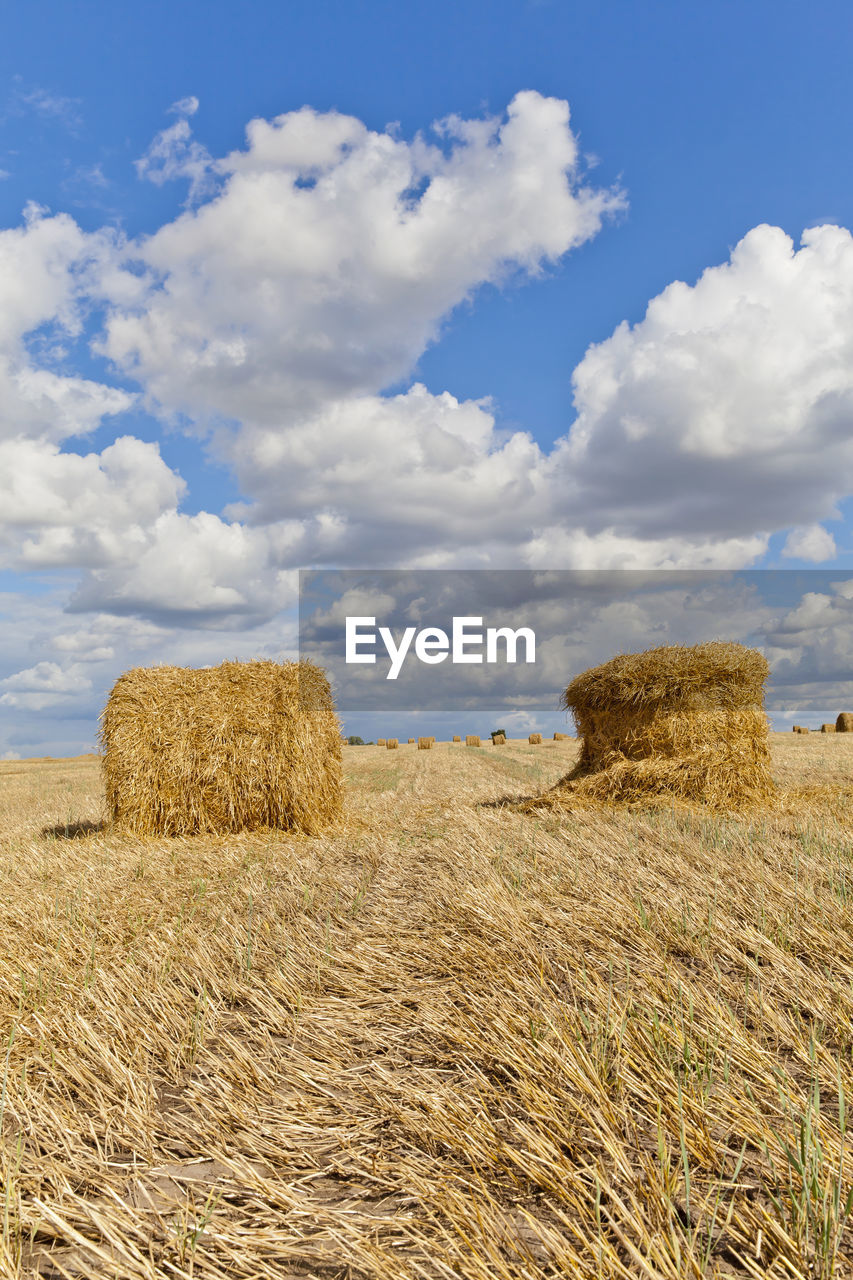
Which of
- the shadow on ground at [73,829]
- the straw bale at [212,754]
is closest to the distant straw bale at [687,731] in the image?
the straw bale at [212,754]

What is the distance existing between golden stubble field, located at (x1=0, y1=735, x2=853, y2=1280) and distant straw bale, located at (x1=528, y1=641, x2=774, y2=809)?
13.4 feet

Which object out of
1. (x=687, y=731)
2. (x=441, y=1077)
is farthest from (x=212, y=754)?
(x=441, y=1077)

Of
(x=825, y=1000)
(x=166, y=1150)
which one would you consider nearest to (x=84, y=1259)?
(x=166, y=1150)

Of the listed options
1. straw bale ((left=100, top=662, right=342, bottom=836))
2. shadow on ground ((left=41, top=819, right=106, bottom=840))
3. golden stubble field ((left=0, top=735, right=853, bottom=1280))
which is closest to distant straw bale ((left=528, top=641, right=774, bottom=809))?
straw bale ((left=100, top=662, right=342, bottom=836))

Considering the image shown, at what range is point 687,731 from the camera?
1010 centimetres

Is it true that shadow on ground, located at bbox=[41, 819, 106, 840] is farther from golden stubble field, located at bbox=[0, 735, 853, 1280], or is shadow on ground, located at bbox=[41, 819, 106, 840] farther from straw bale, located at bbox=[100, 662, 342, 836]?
golden stubble field, located at bbox=[0, 735, 853, 1280]

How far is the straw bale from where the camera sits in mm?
9750

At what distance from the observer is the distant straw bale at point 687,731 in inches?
391

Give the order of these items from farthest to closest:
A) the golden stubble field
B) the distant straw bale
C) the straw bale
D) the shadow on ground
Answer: the shadow on ground, the distant straw bale, the straw bale, the golden stubble field

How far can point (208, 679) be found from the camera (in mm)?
10062

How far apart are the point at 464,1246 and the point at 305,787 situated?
8272 millimetres

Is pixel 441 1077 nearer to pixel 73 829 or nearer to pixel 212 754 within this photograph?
pixel 212 754

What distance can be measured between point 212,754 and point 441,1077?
25.2 feet

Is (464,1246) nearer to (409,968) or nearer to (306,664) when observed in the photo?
(409,968)
